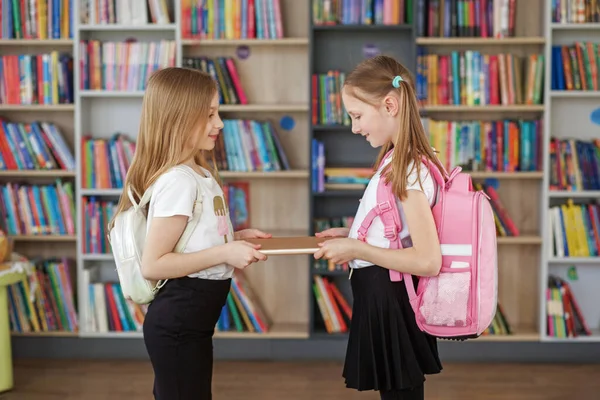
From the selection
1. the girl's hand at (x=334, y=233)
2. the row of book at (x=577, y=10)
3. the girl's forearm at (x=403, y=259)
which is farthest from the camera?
the row of book at (x=577, y=10)

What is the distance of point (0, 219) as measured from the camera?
13.0 feet

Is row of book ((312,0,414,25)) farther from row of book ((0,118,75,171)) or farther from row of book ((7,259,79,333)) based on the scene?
row of book ((7,259,79,333))

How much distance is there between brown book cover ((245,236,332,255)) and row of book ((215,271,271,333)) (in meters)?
1.89

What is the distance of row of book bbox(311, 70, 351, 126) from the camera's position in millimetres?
3867

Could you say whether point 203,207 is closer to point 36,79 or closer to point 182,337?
point 182,337

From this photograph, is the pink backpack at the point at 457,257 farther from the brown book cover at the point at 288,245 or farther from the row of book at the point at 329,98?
the row of book at the point at 329,98

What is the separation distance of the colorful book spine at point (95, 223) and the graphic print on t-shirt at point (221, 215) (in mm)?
2078

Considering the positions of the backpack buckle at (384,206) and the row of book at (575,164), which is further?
the row of book at (575,164)

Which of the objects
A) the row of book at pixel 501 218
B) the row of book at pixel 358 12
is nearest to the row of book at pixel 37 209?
the row of book at pixel 358 12

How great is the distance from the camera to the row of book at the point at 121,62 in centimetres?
387

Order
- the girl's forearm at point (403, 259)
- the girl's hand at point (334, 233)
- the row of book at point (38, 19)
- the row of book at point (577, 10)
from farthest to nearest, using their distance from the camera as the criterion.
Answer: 1. the row of book at point (38, 19)
2. the row of book at point (577, 10)
3. the girl's hand at point (334, 233)
4. the girl's forearm at point (403, 259)

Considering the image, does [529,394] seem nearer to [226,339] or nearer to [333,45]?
[226,339]

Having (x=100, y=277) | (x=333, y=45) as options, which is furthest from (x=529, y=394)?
(x=100, y=277)

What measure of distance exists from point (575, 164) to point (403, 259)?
233 centimetres
